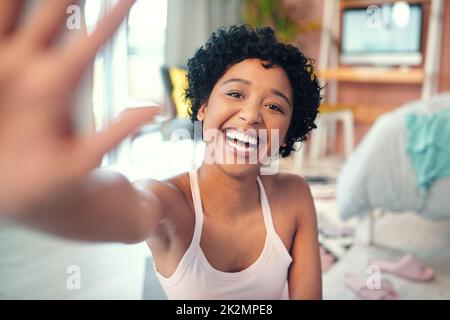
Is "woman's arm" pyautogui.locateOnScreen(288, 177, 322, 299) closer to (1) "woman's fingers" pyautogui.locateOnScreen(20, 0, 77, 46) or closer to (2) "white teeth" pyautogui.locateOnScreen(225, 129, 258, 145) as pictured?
(2) "white teeth" pyautogui.locateOnScreen(225, 129, 258, 145)

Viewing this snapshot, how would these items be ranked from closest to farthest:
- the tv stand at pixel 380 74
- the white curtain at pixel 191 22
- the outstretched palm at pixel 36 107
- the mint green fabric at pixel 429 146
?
the outstretched palm at pixel 36 107 < the white curtain at pixel 191 22 < the mint green fabric at pixel 429 146 < the tv stand at pixel 380 74

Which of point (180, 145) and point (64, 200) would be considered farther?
point (180, 145)

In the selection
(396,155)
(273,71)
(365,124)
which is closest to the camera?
(273,71)

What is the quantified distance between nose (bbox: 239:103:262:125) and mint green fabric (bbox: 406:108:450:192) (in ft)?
4.30

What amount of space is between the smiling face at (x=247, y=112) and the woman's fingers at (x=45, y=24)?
22cm

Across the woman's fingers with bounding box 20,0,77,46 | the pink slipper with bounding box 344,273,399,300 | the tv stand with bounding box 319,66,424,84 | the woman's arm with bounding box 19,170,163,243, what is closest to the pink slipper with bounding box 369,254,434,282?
the pink slipper with bounding box 344,273,399,300

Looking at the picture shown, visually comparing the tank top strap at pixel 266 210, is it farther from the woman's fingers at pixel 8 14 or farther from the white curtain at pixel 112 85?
the woman's fingers at pixel 8 14

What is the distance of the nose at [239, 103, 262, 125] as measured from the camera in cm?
40

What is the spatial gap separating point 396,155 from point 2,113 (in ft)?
5.27

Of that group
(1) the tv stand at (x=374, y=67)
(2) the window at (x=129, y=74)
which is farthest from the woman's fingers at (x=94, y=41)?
(1) the tv stand at (x=374, y=67)

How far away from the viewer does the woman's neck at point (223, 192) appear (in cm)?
45
